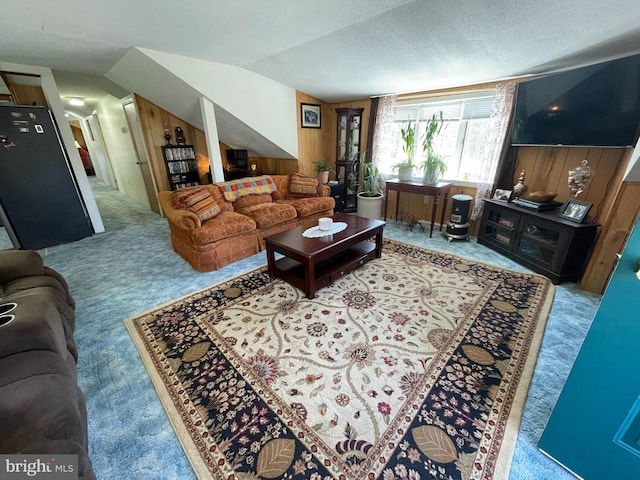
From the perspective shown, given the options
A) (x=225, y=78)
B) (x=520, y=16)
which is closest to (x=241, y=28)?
(x=225, y=78)

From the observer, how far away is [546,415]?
133 centimetres

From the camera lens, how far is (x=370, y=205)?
14.3 ft

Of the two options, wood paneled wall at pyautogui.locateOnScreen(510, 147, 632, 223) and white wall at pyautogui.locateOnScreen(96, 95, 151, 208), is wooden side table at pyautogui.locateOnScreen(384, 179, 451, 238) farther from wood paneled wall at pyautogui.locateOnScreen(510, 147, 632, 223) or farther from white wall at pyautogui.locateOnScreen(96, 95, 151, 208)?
white wall at pyautogui.locateOnScreen(96, 95, 151, 208)

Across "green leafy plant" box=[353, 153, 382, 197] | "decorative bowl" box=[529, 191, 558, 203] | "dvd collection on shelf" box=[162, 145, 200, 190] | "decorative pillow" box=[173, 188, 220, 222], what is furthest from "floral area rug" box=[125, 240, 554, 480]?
"dvd collection on shelf" box=[162, 145, 200, 190]

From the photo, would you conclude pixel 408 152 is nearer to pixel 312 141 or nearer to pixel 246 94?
pixel 312 141

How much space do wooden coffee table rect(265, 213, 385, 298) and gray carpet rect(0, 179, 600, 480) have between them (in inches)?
22.2

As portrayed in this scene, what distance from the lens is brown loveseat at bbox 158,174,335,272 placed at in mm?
2768

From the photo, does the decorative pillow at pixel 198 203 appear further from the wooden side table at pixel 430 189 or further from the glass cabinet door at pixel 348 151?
the wooden side table at pixel 430 189

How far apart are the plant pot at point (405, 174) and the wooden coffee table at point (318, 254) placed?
1.54 meters

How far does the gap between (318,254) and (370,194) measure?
2584 millimetres

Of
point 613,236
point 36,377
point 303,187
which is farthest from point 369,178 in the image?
point 36,377

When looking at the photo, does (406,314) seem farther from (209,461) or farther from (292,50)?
(292,50)

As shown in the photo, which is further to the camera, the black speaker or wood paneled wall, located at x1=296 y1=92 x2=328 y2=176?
wood paneled wall, located at x1=296 y1=92 x2=328 y2=176

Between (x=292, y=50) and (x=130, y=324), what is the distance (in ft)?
10.3
